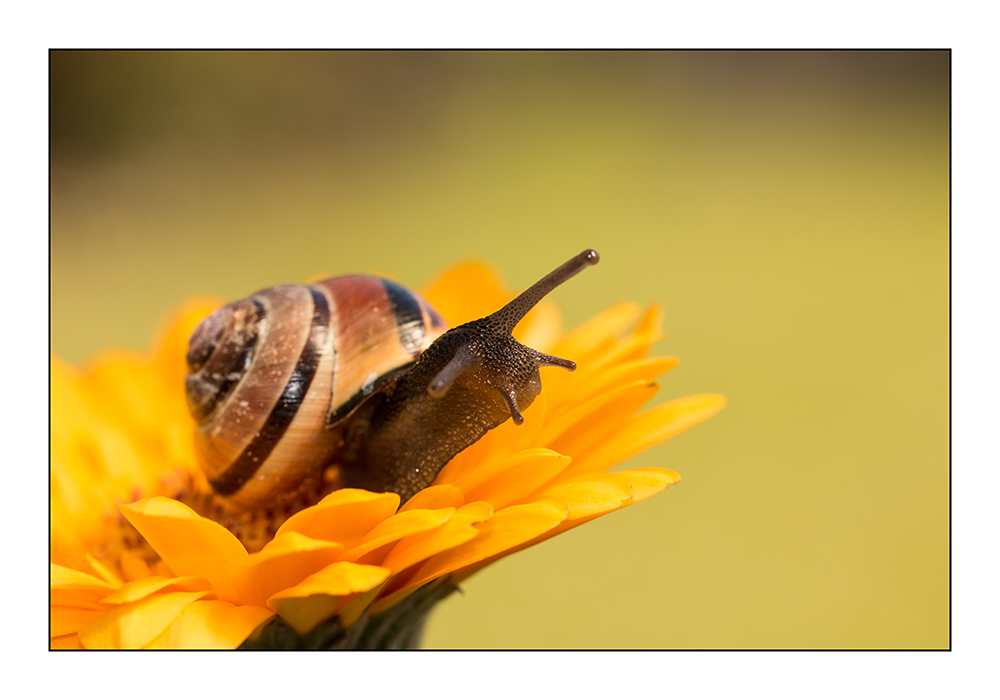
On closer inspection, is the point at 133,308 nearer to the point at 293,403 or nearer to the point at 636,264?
the point at 636,264

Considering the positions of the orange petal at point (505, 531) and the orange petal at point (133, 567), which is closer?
the orange petal at point (505, 531)

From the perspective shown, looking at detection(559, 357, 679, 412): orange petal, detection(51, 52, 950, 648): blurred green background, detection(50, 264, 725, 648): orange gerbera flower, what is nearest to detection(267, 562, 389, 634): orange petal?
detection(50, 264, 725, 648): orange gerbera flower

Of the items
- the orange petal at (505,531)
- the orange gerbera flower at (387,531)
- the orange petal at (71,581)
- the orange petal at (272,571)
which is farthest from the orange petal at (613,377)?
the orange petal at (71,581)

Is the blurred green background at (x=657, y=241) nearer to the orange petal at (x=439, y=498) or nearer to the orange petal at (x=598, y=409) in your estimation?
the orange petal at (x=598, y=409)

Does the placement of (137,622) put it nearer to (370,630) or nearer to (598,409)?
(370,630)

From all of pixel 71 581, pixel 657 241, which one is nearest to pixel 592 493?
pixel 71 581

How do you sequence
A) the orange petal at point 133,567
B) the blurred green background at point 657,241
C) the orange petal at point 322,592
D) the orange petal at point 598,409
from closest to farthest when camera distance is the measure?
the orange petal at point 322,592
the orange petal at point 598,409
the orange petal at point 133,567
the blurred green background at point 657,241

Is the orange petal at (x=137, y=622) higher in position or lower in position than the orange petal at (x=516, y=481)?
lower
